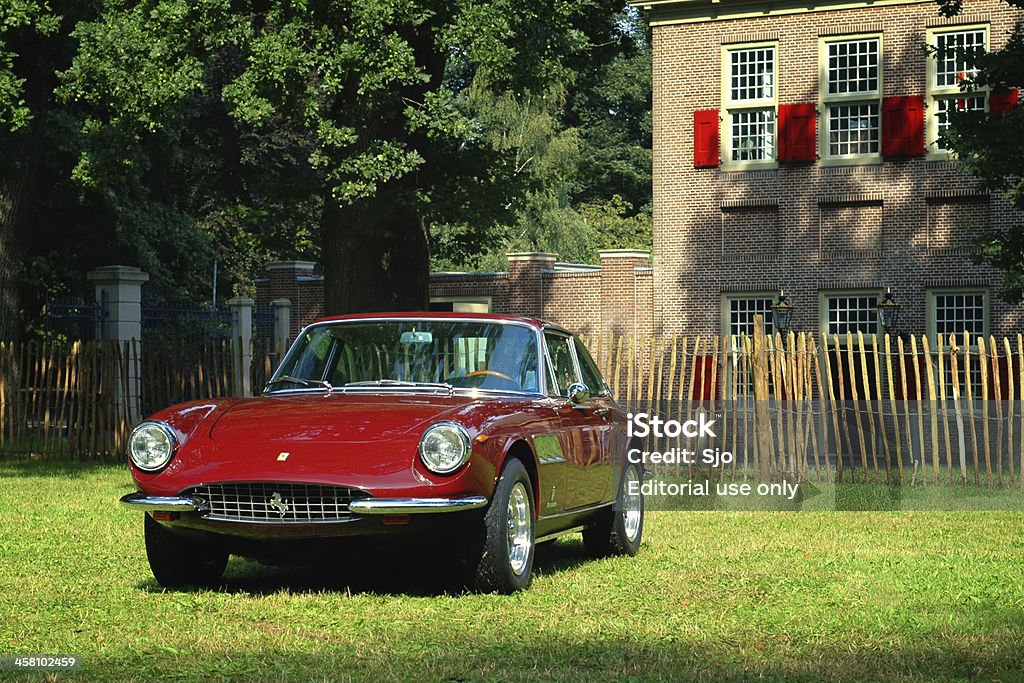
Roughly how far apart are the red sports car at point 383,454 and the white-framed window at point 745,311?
22.7 metres

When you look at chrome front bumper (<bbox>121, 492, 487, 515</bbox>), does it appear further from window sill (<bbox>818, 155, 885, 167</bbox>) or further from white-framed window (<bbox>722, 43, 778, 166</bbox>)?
white-framed window (<bbox>722, 43, 778, 166</bbox>)

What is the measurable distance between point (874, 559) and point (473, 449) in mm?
4056

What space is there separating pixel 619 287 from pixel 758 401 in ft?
59.4

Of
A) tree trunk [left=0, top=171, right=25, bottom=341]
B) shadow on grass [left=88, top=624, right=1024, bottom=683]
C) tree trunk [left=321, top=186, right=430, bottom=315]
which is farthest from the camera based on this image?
tree trunk [left=0, top=171, right=25, bottom=341]

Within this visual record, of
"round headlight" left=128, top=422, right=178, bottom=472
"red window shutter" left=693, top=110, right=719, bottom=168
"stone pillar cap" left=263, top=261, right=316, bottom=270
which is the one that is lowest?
"round headlight" left=128, top=422, right=178, bottom=472

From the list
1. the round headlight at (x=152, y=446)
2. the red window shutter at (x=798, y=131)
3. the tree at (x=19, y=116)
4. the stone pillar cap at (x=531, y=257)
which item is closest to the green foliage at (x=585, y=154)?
the stone pillar cap at (x=531, y=257)

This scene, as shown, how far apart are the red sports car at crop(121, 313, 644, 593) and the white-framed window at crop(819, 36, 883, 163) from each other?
73.5 ft

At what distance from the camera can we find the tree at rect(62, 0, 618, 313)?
2023cm

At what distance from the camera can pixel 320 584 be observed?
908 cm

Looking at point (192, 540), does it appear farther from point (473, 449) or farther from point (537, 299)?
point (537, 299)

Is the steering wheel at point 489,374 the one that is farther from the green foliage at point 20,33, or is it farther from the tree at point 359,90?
the green foliage at point 20,33

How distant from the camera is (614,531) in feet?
35.5

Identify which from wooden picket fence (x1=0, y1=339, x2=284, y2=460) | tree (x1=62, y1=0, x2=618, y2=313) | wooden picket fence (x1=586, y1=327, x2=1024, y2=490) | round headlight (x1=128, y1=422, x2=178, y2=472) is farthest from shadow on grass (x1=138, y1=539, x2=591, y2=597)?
wooden picket fence (x1=0, y1=339, x2=284, y2=460)

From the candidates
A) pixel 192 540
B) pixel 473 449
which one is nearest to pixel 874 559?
pixel 473 449
